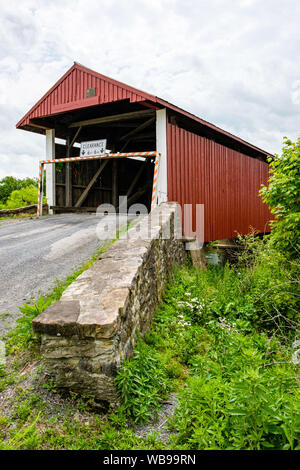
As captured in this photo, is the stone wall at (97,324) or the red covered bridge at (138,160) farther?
the red covered bridge at (138,160)

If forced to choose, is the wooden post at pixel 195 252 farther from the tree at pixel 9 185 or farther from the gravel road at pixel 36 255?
the tree at pixel 9 185

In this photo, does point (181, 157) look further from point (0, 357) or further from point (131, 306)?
point (0, 357)

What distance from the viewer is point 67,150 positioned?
10.1m

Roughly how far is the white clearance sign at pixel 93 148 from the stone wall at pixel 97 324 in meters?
5.51

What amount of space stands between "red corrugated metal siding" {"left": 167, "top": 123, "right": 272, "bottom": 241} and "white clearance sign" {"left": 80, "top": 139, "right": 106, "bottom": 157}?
2.01 metres

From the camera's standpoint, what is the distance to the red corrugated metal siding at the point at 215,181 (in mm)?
7794

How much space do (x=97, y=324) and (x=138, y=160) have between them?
11.8 meters

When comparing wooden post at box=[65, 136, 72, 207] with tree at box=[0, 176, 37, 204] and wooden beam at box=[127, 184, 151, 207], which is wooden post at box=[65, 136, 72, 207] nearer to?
wooden beam at box=[127, 184, 151, 207]

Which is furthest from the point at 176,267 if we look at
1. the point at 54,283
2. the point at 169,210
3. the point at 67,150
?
the point at 67,150

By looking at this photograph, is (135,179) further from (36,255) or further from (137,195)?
(36,255)

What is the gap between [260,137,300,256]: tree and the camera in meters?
4.49
